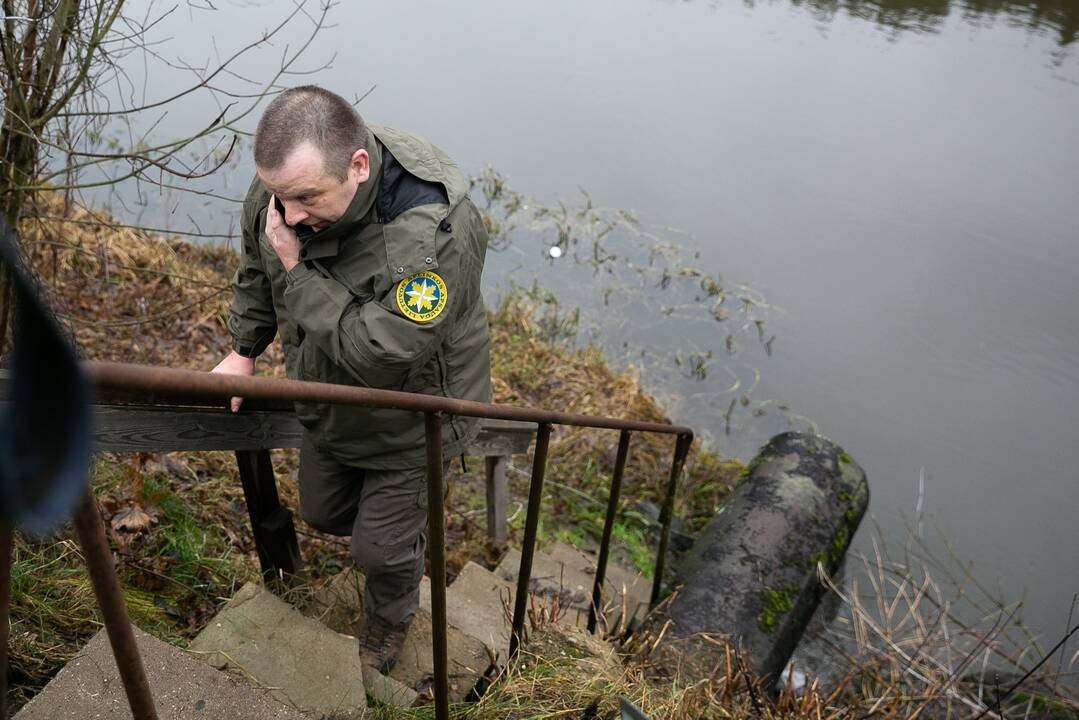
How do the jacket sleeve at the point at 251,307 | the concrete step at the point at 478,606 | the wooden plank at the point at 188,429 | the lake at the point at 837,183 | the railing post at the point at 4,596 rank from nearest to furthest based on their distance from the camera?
the railing post at the point at 4,596 → the wooden plank at the point at 188,429 → the jacket sleeve at the point at 251,307 → the concrete step at the point at 478,606 → the lake at the point at 837,183

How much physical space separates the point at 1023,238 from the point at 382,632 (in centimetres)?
859

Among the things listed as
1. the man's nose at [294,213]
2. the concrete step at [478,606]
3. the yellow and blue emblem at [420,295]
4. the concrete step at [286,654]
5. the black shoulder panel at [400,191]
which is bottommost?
the concrete step at [478,606]

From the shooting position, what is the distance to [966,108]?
11305mm

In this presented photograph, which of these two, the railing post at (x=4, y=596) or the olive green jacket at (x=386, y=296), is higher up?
the railing post at (x=4, y=596)

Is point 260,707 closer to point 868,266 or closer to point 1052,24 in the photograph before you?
point 868,266

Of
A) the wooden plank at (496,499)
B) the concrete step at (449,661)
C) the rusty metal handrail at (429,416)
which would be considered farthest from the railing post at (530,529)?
the wooden plank at (496,499)

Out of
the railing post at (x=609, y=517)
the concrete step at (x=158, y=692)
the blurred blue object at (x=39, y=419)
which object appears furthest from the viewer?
the railing post at (x=609, y=517)

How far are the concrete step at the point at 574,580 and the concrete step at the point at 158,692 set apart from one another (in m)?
1.91

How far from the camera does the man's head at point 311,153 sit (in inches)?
83.7

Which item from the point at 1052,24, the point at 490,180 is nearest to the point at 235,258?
the point at 490,180

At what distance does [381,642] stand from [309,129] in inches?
66.9

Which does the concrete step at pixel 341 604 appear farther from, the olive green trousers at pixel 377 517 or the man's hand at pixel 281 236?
the man's hand at pixel 281 236

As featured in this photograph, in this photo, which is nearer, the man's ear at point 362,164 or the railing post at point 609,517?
the man's ear at point 362,164

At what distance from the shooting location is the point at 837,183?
9.88m
